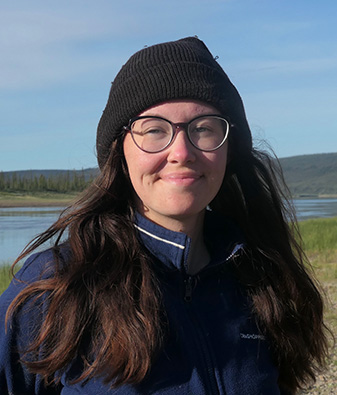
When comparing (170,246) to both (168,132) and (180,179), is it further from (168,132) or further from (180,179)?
(168,132)

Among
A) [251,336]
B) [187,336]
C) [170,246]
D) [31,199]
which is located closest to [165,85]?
[170,246]

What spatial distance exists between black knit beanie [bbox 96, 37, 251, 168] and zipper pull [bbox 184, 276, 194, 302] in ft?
1.88

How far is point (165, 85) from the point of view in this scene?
2.10 m

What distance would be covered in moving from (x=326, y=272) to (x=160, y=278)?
10.1 meters

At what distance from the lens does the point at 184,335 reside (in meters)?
2.03

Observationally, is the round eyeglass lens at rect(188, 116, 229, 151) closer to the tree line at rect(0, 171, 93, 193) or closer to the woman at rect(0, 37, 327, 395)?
the woman at rect(0, 37, 327, 395)

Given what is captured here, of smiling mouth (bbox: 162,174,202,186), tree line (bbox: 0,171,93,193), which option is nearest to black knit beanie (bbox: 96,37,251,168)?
smiling mouth (bbox: 162,174,202,186)

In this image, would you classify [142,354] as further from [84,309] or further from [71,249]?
[71,249]

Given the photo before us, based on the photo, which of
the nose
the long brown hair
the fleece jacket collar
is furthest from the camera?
the fleece jacket collar

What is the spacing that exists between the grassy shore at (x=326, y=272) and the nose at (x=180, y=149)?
5.49ft

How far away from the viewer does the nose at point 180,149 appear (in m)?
2.04

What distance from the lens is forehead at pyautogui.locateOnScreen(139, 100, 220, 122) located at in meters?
2.09

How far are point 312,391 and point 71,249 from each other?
3.96m

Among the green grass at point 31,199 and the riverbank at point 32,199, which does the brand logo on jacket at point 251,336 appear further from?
the green grass at point 31,199
